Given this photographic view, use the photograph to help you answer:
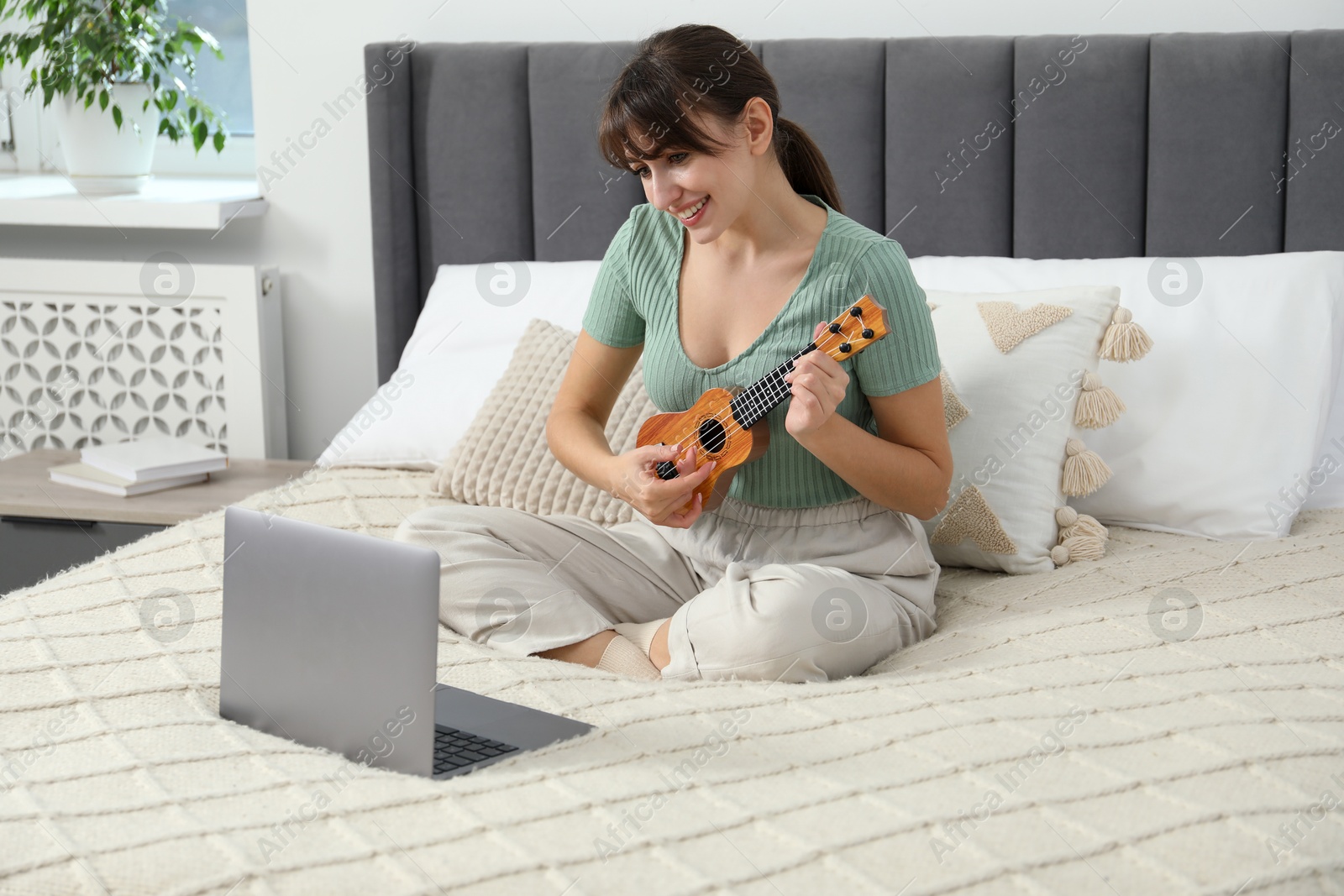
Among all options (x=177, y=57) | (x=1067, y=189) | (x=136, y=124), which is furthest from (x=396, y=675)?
(x=177, y=57)

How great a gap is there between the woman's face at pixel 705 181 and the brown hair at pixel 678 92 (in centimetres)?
1

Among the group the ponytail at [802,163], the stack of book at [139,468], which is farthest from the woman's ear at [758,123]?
the stack of book at [139,468]

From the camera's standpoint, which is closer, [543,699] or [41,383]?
[543,699]

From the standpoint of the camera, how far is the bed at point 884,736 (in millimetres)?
788

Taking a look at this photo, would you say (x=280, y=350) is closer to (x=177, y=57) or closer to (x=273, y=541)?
(x=177, y=57)

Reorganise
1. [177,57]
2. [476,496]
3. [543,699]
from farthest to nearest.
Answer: [177,57] → [476,496] → [543,699]

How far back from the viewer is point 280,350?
2449 millimetres

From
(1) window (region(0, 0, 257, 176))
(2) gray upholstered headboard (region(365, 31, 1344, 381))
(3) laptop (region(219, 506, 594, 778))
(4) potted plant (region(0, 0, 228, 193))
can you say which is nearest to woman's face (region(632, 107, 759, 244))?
(3) laptop (region(219, 506, 594, 778))

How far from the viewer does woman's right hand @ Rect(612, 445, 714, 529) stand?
4.16ft

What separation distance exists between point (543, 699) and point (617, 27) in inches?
57.6

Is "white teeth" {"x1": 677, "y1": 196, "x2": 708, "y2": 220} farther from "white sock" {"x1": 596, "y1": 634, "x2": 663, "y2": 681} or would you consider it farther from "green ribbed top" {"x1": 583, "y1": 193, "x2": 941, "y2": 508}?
"white sock" {"x1": 596, "y1": 634, "x2": 663, "y2": 681}

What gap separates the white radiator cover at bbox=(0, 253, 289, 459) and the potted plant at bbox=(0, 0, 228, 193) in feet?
0.66

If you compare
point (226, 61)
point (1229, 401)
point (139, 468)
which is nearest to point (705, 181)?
point (1229, 401)

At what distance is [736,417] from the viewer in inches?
50.3
